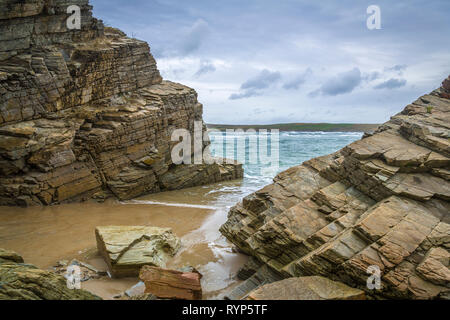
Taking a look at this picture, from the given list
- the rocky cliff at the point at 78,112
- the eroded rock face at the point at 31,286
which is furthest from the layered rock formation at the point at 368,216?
the rocky cliff at the point at 78,112

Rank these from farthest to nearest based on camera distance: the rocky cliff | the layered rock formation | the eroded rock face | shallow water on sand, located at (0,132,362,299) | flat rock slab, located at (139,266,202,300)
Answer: the rocky cliff < shallow water on sand, located at (0,132,362,299) < flat rock slab, located at (139,266,202,300) < the layered rock formation < the eroded rock face

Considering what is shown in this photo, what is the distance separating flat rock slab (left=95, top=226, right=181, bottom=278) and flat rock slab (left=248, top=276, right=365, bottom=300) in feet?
14.2

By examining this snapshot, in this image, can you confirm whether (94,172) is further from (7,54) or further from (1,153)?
(7,54)

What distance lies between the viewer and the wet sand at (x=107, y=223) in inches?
384

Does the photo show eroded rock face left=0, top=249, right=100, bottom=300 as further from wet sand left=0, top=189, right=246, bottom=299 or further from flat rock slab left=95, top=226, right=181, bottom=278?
flat rock slab left=95, top=226, right=181, bottom=278

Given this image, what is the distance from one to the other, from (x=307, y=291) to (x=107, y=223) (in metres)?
10.8

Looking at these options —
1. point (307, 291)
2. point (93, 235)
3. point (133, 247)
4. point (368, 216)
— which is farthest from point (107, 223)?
point (368, 216)

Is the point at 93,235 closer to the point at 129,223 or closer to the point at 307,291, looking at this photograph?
the point at 129,223

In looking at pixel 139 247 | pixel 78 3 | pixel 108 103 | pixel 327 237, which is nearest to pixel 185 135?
pixel 108 103

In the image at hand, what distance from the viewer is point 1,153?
1498 centimetres

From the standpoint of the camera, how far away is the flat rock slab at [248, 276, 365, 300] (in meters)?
6.32

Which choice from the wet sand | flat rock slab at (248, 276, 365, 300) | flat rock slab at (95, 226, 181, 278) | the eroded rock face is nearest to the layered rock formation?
flat rock slab at (248, 276, 365, 300)

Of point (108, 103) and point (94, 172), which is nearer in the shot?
point (94, 172)

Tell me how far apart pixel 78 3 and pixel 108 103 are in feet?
20.6
